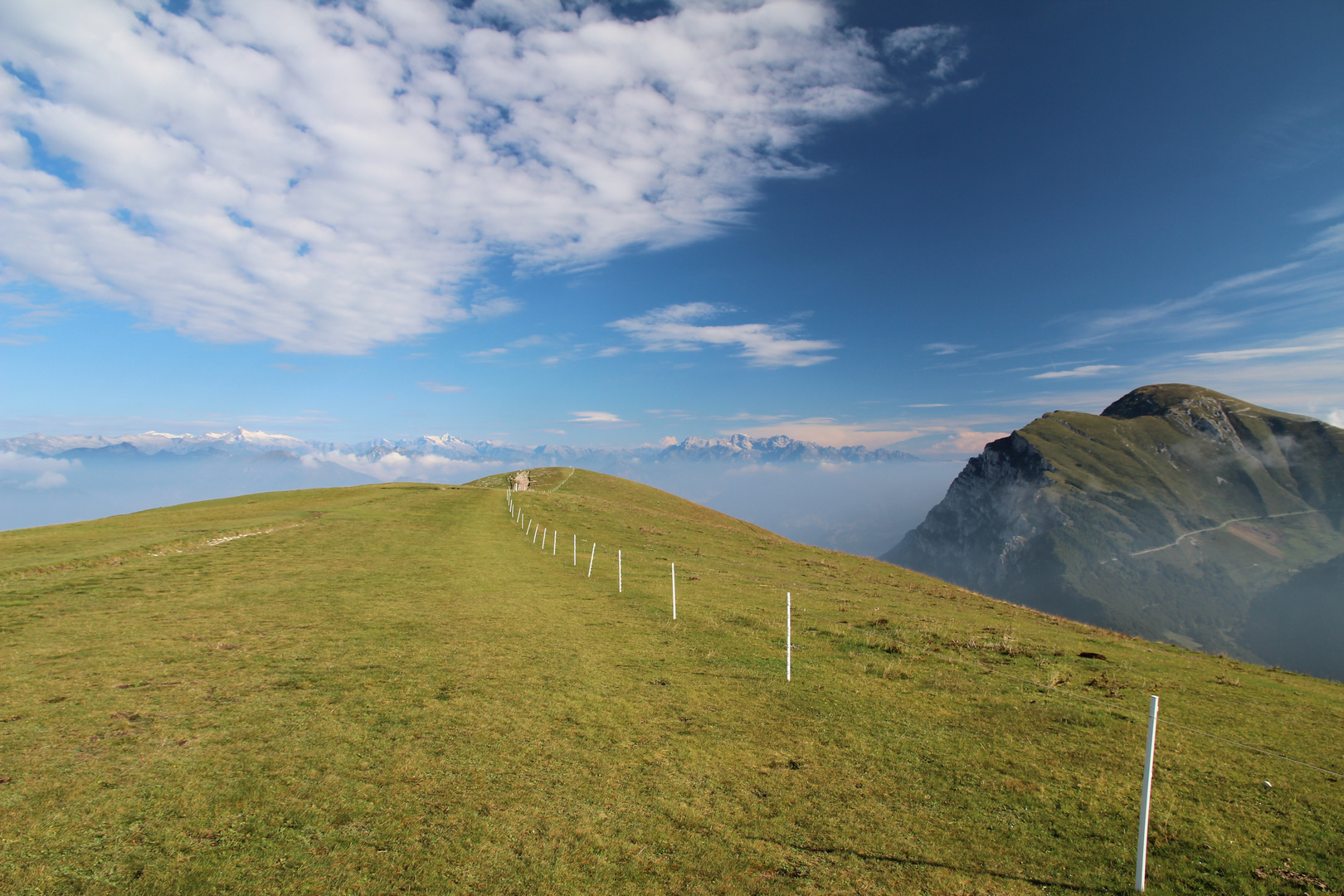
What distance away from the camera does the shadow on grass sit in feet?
21.2

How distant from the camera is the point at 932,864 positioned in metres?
6.83

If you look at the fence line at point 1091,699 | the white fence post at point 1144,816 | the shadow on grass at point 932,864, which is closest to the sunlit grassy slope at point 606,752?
the shadow on grass at point 932,864

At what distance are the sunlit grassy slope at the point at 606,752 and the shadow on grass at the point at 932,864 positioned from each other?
0.16 ft

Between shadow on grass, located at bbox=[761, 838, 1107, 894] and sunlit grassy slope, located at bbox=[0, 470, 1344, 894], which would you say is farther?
sunlit grassy slope, located at bbox=[0, 470, 1344, 894]

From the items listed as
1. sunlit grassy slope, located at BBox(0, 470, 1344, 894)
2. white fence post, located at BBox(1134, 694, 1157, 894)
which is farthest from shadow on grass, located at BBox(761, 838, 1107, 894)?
white fence post, located at BBox(1134, 694, 1157, 894)

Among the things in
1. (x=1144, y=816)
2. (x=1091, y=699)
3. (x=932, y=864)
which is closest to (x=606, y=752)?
(x=932, y=864)

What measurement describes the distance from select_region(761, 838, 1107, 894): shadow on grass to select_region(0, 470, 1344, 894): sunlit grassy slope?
49 millimetres

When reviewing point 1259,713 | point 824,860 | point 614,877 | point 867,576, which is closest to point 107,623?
point 614,877

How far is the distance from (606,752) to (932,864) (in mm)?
5213

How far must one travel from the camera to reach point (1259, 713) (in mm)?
12391

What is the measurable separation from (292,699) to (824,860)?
10.7 metres

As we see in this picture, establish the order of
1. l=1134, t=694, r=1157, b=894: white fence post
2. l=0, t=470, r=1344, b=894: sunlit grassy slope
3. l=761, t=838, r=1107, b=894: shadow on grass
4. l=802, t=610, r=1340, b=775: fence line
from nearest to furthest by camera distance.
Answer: l=1134, t=694, r=1157, b=894: white fence post, l=761, t=838, r=1107, b=894: shadow on grass, l=0, t=470, r=1344, b=894: sunlit grassy slope, l=802, t=610, r=1340, b=775: fence line

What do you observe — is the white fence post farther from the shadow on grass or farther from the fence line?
the fence line

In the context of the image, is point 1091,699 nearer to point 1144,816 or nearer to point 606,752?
point 1144,816
